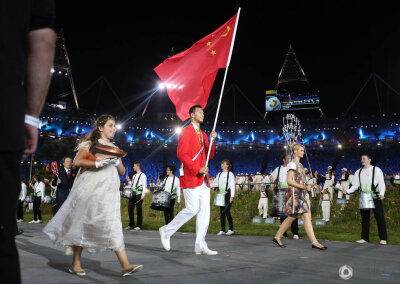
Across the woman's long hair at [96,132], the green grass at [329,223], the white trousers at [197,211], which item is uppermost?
the woman's long hair at [96,132]

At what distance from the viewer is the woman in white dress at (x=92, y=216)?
401cm

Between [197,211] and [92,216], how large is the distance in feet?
7.14

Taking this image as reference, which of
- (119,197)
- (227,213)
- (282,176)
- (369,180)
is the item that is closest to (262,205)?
(227,213)

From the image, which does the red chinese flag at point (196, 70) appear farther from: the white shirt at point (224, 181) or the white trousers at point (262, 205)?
the white trousers at point (262, 205)

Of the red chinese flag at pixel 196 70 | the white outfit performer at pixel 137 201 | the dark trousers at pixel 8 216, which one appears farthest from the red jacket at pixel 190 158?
the white outfit performer at pixel 137 201

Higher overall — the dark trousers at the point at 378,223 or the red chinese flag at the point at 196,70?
the red chinese flag at the point at 196,70

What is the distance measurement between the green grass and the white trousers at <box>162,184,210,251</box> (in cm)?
450

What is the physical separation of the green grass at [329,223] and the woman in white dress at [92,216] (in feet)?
21.4

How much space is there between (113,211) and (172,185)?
24.7 feet

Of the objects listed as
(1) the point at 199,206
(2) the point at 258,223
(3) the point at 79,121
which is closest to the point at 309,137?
(3) the point at 79,121

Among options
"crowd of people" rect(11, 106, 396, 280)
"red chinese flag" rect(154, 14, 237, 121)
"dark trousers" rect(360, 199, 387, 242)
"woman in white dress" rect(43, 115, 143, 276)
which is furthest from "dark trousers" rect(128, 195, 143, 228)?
"woman in white dress" rect(43, 115, 143, 276)

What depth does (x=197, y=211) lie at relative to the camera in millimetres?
5898

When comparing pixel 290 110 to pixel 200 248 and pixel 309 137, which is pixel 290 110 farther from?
pixel 200 248

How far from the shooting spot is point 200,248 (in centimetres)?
571
